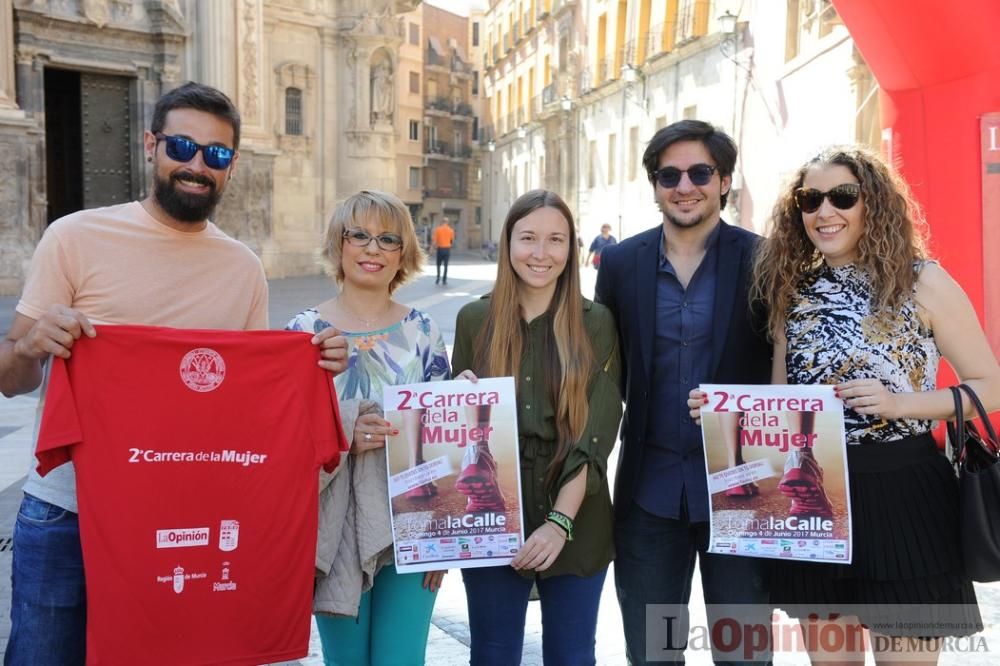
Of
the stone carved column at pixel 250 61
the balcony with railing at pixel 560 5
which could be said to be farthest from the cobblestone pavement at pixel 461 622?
the balcony with railing at pixel 560 5

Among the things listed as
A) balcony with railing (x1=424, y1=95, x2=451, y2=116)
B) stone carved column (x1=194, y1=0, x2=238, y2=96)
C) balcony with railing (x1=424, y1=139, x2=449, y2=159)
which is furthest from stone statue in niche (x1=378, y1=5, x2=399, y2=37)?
balcony with railing (x1=424, y1=95, x2=451, y2=116)

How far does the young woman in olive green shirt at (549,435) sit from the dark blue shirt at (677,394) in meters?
0.16

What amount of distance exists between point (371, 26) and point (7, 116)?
12.6m

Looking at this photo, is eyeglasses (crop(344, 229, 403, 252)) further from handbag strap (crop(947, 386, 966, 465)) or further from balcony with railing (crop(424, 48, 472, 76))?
balcony with railing (crop(424, 48, 472, 76))

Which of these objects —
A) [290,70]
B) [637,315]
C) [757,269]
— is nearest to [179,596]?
[637,315]

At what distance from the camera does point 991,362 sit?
2.72 metres

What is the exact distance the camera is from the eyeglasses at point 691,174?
3033 mm

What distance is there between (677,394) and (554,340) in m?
0.46

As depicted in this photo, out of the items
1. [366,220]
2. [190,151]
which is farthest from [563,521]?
[190,151]

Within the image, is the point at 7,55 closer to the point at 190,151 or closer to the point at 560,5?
the point at 190,151

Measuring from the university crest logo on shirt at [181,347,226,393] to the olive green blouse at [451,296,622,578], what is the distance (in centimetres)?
77

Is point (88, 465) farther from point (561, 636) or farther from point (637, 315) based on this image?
point (637, 315)

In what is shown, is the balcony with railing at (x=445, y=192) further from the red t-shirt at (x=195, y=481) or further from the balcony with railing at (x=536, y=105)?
the red t-shirt at (x=195, y=481)

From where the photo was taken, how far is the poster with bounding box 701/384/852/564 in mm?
2709
